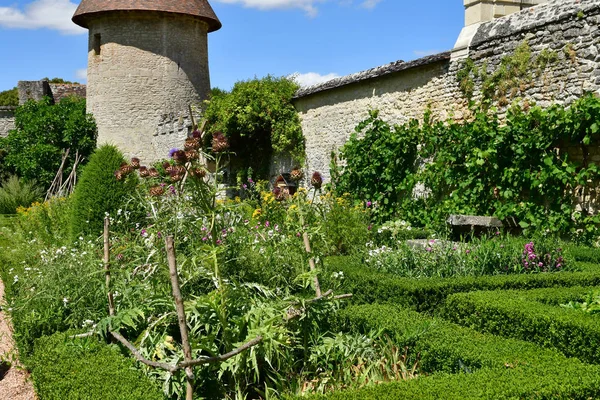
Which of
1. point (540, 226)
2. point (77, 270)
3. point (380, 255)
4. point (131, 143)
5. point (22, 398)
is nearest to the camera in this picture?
point (22, 398)

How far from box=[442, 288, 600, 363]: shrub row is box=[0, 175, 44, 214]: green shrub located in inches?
557

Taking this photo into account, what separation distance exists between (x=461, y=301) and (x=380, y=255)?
163 cm

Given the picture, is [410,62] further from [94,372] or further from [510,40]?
[94,372]

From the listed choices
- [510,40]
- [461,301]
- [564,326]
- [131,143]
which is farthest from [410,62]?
[131,143]

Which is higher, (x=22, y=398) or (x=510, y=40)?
(x=510, y=40)

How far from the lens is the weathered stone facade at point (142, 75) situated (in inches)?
664

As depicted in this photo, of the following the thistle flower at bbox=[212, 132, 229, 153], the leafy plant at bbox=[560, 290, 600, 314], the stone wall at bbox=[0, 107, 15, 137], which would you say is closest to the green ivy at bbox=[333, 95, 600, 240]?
the leafy plant at bbox=[560, 290, 600, 314]

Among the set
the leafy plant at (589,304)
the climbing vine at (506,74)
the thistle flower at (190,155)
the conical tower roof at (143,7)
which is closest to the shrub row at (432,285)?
the leafy plant at (589,304)

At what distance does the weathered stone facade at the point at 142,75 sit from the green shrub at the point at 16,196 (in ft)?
7.57

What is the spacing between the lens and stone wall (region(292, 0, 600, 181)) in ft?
25.3

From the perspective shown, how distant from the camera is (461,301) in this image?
201 inches

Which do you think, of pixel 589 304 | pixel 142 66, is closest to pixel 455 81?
pixel 589 304

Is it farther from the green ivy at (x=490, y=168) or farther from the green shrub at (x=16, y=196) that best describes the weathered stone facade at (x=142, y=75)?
the green ivy at (x=490, y=168)

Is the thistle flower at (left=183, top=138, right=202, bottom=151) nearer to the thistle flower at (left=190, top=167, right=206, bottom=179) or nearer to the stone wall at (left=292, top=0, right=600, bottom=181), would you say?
the thistle flower at (left=190, top=167, right=206, bottom=179)
